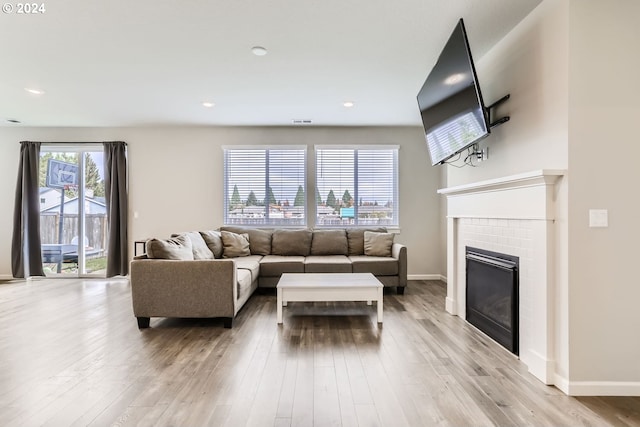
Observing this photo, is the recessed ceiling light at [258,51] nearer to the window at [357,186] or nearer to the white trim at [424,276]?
the window at [357,186]

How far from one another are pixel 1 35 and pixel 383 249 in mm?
4718

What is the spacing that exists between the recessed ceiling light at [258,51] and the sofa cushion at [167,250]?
6.90 ft

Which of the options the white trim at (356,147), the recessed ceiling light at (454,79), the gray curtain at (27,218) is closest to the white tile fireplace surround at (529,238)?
the recessed ceiling light at (454,79)

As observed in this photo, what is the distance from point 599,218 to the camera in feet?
6.40

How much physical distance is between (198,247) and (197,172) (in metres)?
1.90

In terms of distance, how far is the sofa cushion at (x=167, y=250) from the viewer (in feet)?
10.5

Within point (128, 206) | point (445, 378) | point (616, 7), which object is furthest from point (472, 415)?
point (128, 206)

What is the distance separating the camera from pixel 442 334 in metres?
2.91

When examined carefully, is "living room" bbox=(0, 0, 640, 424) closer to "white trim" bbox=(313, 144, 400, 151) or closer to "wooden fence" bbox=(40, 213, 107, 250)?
"white trim" bbox=(313, 144, 400, 151)

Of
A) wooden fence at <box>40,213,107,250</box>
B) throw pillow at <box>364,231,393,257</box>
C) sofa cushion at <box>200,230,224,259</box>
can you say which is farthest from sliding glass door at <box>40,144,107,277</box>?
throw pillow at <box>364,231,393,257</box>

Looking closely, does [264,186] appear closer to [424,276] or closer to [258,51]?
[258,51]

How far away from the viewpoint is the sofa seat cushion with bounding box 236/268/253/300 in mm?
3359

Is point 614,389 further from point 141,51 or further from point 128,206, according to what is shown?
point 128,206

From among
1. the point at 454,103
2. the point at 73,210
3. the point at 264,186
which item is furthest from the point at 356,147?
the point at 73,210
